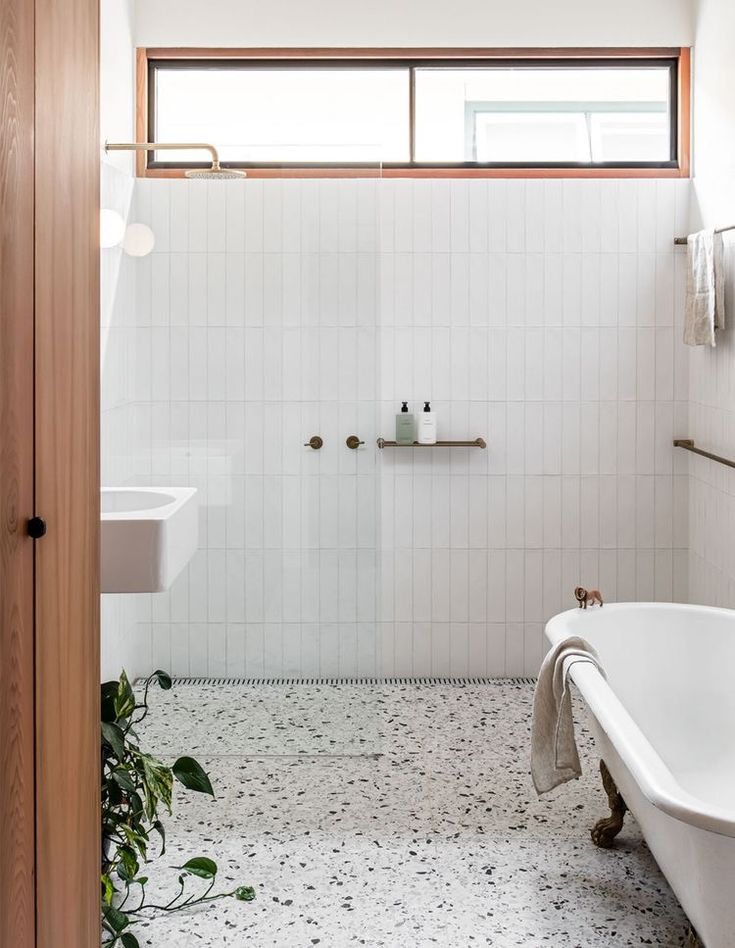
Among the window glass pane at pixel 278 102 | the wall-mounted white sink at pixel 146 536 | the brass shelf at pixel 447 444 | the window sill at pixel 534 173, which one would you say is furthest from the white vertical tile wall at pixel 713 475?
the wall-mounted white sink at pixel 146 536

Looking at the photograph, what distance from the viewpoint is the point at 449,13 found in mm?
4117

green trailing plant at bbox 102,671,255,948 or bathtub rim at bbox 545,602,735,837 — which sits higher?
bathtub rim at bbox 545,602,735,837

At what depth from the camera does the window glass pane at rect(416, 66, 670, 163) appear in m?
4.20

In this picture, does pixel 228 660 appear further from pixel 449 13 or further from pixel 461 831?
pixel 449 13

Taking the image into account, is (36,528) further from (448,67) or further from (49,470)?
(448,67)

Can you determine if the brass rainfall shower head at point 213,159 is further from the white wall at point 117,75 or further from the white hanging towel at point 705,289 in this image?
the white hanging towel at point 705,289

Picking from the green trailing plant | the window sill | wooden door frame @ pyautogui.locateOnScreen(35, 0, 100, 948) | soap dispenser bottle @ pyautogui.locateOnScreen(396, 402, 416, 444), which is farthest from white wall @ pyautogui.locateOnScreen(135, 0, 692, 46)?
the green trailing plant

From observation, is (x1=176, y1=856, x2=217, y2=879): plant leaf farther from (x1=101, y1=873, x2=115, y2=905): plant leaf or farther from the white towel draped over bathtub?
the white towel draped over bathtub

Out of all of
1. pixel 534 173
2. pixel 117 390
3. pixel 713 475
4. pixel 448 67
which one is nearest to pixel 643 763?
pixel 117 390

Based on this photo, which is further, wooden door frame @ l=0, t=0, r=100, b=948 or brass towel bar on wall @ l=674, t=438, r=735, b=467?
brass towel bar on wall @ l=674, t=438, r=735, b=467

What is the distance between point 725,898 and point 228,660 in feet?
6.36

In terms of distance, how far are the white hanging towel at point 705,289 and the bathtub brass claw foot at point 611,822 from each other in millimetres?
1793

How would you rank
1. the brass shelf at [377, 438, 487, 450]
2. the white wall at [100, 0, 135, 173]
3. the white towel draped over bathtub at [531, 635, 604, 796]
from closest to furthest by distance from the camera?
the white towel draped over bathtub at [531, 635, 604, 796] → the white wall at [100, 0, 135, 173] → the brass shelf at [377, 438, 487, 450]

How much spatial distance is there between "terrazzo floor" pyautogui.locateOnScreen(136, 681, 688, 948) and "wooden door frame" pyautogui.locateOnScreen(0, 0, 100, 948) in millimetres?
836
